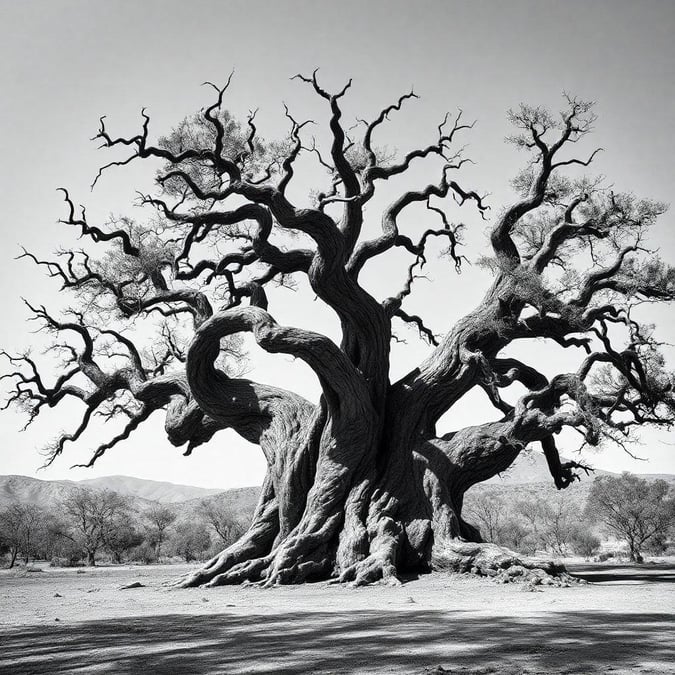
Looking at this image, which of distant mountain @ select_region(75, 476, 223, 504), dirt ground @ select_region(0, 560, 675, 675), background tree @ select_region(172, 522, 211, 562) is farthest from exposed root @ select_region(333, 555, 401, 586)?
distant mountain @ select_region(75, 476, 223, 504)

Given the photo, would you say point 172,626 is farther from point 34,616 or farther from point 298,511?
point 298,511

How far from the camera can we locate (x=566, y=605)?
6.93 m

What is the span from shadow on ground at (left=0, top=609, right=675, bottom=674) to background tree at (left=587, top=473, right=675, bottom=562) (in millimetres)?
24638

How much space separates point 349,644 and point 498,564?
6.71m

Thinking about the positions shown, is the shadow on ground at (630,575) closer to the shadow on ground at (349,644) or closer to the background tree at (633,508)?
the shadow on ground at (349,644)

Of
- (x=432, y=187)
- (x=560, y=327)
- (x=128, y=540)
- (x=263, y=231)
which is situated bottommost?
(x=128, y=540)

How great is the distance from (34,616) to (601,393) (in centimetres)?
1153

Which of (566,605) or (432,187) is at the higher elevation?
(432,187)

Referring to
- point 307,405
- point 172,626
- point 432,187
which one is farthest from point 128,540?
point 172,626

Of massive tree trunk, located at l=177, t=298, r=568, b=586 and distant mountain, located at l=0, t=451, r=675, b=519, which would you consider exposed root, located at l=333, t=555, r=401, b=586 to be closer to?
massive tree trunk, located at l=177, t=298, r=568, b=586

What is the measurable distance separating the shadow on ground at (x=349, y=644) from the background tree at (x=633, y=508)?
24.6m

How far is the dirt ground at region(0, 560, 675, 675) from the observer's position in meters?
3.75

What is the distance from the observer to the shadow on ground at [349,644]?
371 centimetres

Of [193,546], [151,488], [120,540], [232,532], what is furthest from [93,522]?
[151,488]
